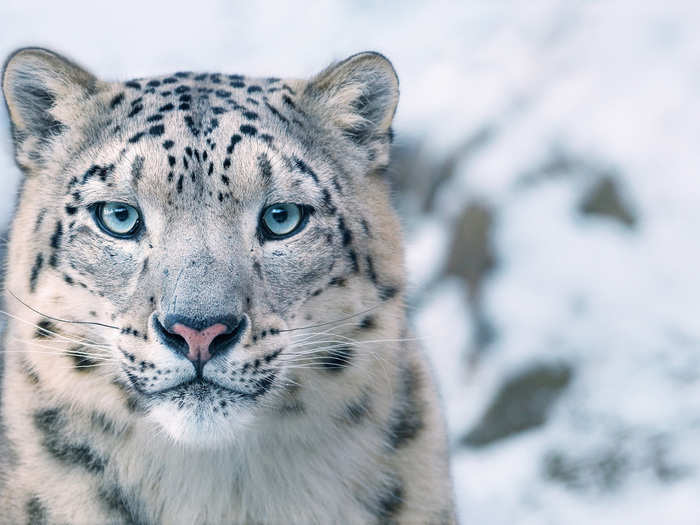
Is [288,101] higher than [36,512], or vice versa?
[288,101]

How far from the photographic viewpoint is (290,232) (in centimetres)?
258

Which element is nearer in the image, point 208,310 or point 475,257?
point 208,310

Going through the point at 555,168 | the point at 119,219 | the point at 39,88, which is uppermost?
the point at 555,168

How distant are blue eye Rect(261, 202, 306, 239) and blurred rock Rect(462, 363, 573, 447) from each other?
297cm

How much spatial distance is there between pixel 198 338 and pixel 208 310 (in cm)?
7

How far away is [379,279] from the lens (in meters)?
2.76

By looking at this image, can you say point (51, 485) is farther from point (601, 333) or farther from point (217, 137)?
point (601, 333)

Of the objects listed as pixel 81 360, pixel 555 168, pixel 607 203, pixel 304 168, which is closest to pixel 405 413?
pixel 304 168

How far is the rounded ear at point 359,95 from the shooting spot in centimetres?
290

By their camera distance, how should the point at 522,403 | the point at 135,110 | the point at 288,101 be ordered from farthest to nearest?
the point at 522,403, the point at 288,101, the point at 135,110

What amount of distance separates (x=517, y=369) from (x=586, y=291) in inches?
22.3

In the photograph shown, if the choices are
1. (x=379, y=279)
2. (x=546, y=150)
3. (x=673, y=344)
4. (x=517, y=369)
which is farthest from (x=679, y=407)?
(x=379, y=279)

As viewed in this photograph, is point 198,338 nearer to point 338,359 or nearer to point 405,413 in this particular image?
point 338,359

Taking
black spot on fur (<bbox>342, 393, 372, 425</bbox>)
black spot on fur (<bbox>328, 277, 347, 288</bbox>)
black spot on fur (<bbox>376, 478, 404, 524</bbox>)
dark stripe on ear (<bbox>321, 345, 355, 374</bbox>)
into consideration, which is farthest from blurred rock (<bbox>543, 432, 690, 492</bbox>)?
black spot on fur (<bbox>328, 277, 347, 288</bbox>)
